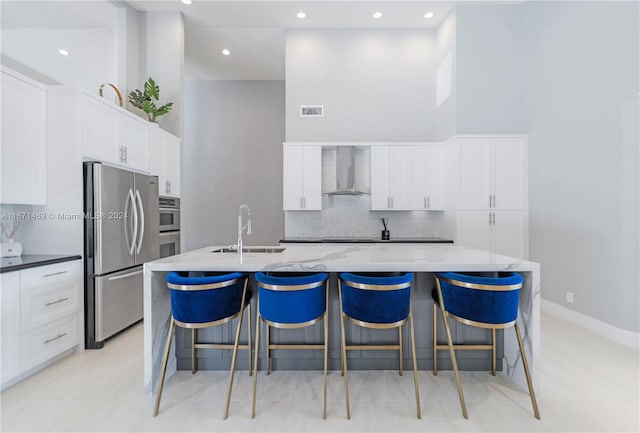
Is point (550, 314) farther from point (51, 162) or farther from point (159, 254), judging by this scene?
point (51, 162)

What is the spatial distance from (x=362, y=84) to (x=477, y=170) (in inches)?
85.6

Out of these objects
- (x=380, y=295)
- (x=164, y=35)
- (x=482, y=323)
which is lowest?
(x=482, y=323)

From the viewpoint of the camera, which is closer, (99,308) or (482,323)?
(482,323)

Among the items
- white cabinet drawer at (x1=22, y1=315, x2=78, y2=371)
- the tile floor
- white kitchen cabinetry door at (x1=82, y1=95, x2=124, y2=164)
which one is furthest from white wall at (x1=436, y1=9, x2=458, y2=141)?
white cabinet drawer at (x1=22, y1=315, x2=78, y2=371)

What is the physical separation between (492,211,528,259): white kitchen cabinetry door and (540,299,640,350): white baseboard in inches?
27.7

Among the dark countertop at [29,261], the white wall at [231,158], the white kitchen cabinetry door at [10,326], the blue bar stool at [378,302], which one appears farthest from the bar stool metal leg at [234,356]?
the white wall at [231,158]

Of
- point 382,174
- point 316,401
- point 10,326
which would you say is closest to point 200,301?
point 316,401

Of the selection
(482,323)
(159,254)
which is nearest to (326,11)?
(159,254)

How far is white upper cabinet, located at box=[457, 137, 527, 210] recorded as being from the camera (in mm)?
4191

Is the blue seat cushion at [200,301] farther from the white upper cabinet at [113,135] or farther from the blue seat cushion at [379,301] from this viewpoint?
the white upper cabinet at [113,135]

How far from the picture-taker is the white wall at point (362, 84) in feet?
15.9

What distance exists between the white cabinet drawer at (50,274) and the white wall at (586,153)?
5.11 metres

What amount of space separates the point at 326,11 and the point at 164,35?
232 centimetres

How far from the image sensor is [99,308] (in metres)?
2.87
